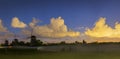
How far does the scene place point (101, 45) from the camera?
82.5 metres

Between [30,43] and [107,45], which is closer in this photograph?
[107,45]

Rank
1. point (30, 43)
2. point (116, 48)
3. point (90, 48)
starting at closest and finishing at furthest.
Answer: point (116, 48) < point (90, 48) < point (30, 43)

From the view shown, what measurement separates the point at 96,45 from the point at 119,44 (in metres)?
7.43

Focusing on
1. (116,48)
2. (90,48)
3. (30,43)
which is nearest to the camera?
(116,48)

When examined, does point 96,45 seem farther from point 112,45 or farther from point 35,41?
point 35,41

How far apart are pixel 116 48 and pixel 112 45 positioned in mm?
2673

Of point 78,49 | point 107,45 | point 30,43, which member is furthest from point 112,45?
point 30,43

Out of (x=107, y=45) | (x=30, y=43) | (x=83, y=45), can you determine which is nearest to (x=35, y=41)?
(x=30, y=43)

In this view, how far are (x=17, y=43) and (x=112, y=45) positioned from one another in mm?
72918

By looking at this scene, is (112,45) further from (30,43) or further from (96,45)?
(30,43)

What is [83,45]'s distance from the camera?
88062 millimetres

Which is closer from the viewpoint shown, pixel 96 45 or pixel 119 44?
pixel 119 44

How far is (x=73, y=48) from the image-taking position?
86625mm

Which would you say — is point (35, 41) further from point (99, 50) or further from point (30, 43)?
point (99, 50)
